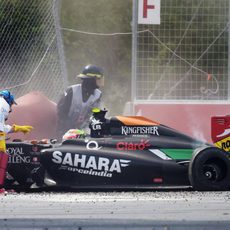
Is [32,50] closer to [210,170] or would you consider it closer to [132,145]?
[132,145]

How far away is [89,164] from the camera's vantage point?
11266 millimetres

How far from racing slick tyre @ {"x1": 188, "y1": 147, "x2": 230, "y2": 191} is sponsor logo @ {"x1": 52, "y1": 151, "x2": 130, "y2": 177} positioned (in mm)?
824

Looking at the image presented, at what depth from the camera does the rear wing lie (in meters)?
11.7

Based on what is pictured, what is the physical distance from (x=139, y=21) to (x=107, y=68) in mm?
6290

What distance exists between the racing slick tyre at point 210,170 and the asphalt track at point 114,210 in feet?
0.65

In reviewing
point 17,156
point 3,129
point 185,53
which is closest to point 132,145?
point 17,156

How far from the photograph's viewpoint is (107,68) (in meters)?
22.0

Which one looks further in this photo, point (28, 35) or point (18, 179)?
point (28, 35)

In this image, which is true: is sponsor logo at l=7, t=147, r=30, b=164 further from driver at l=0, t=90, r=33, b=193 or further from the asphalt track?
the asphalt track

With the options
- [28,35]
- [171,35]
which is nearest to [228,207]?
[171,35]

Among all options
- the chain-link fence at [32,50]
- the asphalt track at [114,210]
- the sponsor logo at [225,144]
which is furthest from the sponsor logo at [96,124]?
the chain-link fence at [32,50]

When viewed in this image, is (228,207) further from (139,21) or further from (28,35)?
(28,35)

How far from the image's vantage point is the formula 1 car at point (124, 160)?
36.8ft

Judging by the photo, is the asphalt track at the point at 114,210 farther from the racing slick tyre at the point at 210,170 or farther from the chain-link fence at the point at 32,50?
the chain-link fence at the point at 32,50
